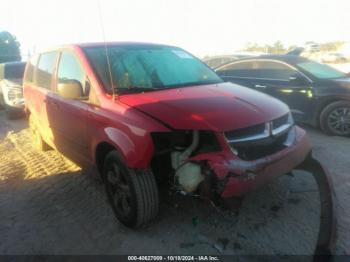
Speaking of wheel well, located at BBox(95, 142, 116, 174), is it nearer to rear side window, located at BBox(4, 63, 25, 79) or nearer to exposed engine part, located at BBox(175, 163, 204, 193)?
exposed engine part, located at BBox(175, 163, 204, 193)

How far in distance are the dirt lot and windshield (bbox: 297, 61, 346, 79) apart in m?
2.38

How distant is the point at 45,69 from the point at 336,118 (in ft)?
16.4

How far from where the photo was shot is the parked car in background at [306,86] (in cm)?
627

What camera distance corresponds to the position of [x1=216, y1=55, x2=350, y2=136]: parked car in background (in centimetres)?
627

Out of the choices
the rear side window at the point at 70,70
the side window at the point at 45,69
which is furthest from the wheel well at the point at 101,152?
the side window at the point at 45,69

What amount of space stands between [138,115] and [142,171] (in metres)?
0.53

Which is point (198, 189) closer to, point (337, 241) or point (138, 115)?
point (138, 115)

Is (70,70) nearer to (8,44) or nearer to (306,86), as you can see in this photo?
(306,86)

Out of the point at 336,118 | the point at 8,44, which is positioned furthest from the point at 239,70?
the point at 8,44

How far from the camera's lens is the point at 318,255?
2.86 metres

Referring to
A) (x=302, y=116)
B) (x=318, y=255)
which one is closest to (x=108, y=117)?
(x=318, y=255)

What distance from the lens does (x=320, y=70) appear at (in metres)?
6.93

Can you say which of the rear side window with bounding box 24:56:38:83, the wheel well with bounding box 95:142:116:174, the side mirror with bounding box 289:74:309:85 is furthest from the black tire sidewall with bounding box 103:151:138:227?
the side mirror with bounding box 289:74:309:85

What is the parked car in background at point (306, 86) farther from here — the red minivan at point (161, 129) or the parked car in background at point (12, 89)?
the parked car in background at point (12, 89)
